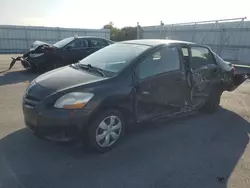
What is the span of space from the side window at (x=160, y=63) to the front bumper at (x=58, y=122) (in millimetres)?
1216

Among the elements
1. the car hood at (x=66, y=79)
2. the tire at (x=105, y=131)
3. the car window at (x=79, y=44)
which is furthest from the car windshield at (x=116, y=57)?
the car window at (x=79, y=44)

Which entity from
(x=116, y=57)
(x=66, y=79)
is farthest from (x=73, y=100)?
(x=116, y=57)

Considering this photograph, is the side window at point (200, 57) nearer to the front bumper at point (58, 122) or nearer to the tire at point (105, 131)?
the tire at point (105, 131)

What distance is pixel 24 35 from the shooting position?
21.9m

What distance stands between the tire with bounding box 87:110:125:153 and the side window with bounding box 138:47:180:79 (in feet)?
2.61

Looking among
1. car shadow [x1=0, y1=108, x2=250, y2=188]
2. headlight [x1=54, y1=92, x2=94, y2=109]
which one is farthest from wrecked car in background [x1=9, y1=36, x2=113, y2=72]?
headlight [x1=54, y1=92, x2=94, y2=109]

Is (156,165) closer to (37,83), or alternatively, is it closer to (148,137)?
(148,137)

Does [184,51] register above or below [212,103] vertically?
above

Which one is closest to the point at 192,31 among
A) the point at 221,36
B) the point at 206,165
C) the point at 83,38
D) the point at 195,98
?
the point at 221,36

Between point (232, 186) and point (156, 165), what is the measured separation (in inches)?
38.1

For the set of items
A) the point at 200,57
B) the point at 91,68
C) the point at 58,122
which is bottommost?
the point at 58,122

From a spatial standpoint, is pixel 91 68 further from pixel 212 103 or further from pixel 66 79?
pixel 212 103

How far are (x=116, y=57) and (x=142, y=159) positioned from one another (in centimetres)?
180

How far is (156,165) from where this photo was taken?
10.8 feet
